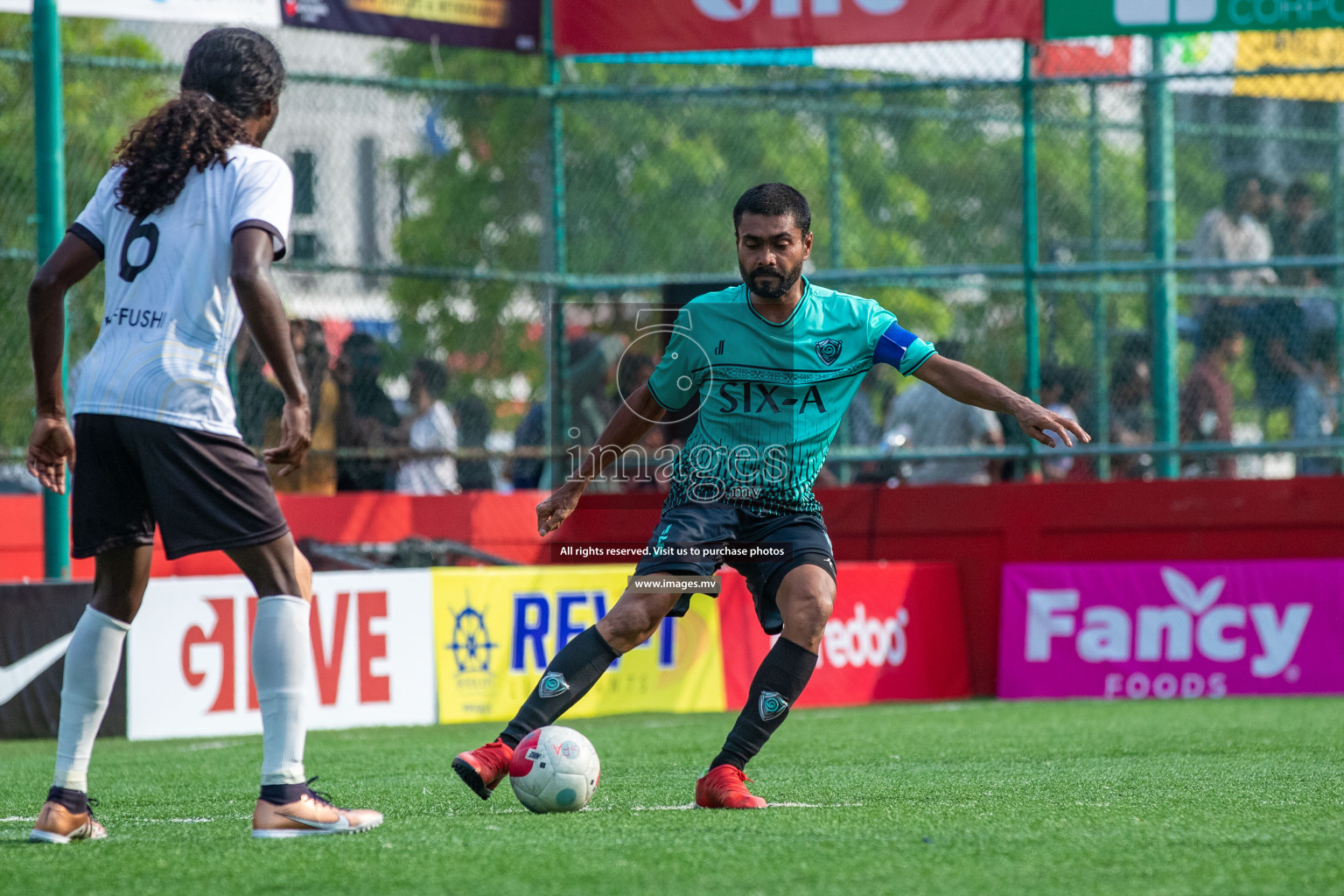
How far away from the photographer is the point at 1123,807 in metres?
5.05

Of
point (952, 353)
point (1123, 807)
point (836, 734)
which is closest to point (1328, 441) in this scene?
point (952, 353)

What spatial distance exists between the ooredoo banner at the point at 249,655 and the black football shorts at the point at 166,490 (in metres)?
4.40

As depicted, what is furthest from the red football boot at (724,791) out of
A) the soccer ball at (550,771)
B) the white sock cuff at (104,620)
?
the white sock cuff at (104,620)

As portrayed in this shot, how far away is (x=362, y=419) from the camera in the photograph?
1141 cm

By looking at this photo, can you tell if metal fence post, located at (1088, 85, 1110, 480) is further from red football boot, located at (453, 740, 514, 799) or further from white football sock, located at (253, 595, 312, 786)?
white football sock, located at (253, 595, 312, 786)

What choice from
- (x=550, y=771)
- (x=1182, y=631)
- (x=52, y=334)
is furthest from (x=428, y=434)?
(x=52, y=334)


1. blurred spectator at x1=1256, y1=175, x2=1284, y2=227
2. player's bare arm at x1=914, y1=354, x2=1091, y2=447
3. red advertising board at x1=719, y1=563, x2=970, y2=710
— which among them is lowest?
red advertising board at x1=719, y1=563, x2=970, y2=710

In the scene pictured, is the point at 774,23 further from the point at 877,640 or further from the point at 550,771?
the point at 550,771

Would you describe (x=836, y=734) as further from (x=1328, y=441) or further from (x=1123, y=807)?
(x=1328, y=441)

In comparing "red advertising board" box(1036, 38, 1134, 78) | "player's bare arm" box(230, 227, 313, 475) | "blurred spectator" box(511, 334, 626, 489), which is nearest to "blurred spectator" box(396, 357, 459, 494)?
"blurred spectator" box(511, 334, 626, 489)

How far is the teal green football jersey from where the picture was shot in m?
5.44

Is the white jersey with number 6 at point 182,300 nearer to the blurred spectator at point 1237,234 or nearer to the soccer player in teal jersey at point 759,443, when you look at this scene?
the soccer player in teal jersey at point 759,443

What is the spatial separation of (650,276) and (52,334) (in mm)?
7526

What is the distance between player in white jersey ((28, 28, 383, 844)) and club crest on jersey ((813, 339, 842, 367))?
1797mm
